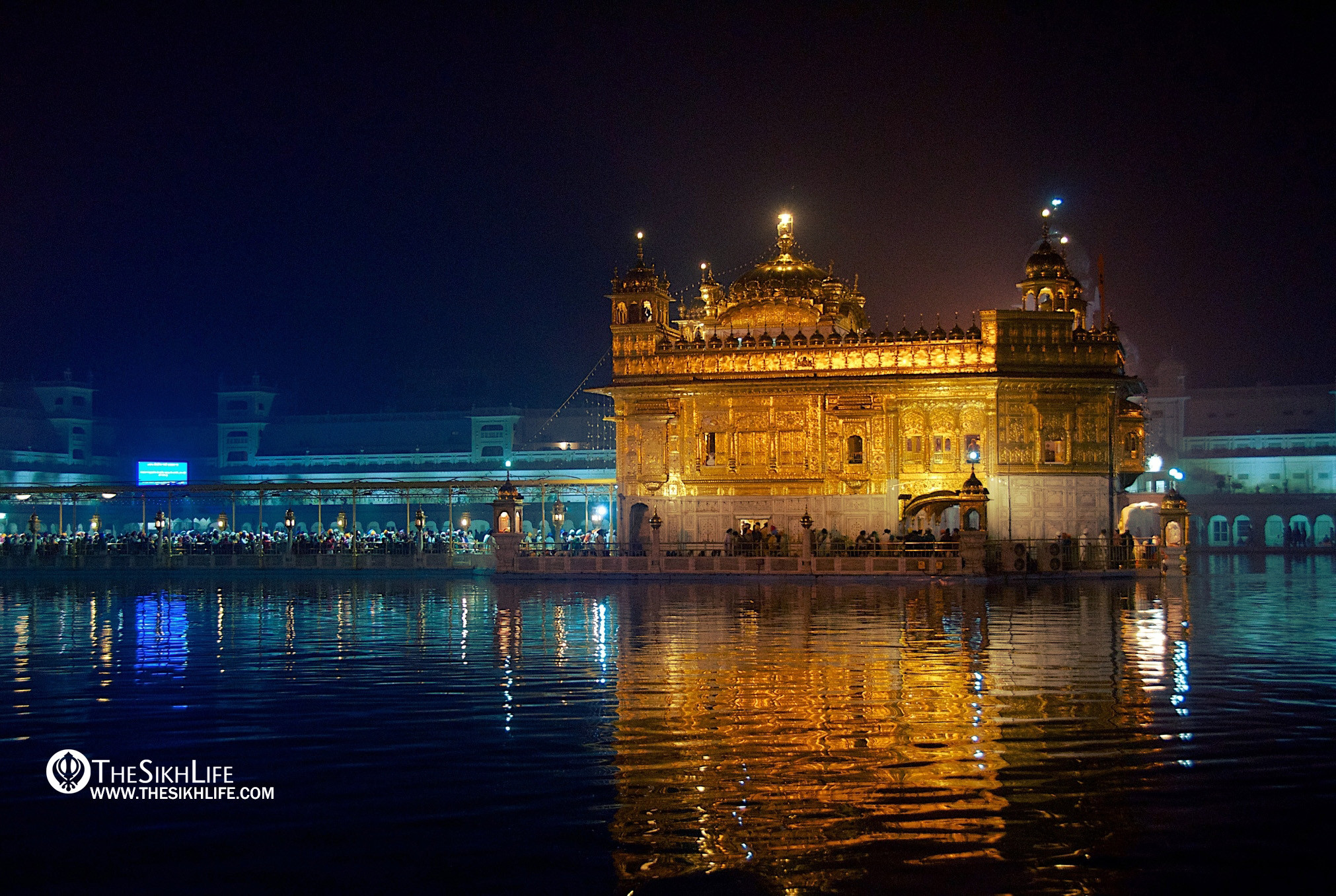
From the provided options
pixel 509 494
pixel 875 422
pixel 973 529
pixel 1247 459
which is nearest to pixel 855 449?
pixel 875 422

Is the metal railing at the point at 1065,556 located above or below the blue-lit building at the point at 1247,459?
below

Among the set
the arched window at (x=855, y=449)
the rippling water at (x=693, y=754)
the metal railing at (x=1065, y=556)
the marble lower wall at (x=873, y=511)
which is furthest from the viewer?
the arched window at (x=855, y=449)

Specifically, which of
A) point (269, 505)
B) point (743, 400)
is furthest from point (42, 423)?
point (743, 400)

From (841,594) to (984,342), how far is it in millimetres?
12792

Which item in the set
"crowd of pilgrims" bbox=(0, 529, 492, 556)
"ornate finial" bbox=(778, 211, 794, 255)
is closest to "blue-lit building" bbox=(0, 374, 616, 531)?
"crowd of pilgrims" bbox=(0, 529, 492, 556)

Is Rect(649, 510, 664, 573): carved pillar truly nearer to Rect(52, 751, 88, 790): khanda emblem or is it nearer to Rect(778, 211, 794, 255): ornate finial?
Rect(778, 211, 794, 255): ornate finial

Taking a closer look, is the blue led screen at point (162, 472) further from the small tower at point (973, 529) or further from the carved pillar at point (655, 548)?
the small tower at point (973, 529)

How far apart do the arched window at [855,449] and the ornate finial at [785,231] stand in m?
9.66

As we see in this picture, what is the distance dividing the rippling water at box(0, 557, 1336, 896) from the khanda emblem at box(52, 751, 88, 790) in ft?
0.62

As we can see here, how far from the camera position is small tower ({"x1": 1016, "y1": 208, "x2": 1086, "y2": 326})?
4197cm

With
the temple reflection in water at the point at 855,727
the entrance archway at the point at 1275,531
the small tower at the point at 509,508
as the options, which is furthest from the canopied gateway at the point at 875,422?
the entrance archway at the point at 1275,531

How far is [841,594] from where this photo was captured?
29734mm

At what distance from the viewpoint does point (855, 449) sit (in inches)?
1560

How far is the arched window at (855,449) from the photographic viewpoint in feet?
130
